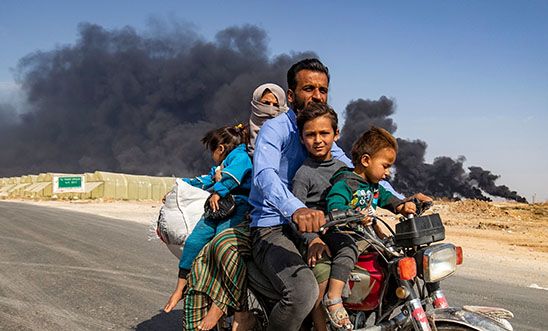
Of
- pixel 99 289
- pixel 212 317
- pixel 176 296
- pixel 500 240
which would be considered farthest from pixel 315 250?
pixel 500 240

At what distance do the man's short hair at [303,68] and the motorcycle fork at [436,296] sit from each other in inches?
62.7

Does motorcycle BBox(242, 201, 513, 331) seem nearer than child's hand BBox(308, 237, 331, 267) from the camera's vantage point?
Yes

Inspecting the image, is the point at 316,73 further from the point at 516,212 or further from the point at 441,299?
the point at 516,212

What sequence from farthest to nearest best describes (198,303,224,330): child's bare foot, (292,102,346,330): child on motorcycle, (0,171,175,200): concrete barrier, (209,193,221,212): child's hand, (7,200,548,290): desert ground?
(0,171,175,200): concrete barrier, (7,200,548,290): desert ground, (209,193,221,212): child's hand, (198,303,224,330): child's bare foot, (292,102,346,330): child on motorcycle

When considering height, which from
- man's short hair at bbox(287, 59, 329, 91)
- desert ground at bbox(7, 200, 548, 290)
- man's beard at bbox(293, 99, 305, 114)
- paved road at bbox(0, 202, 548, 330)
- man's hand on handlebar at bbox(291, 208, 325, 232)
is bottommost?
desert ground at bbox(7, 200, 548, 290)

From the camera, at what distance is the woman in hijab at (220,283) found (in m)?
3.69

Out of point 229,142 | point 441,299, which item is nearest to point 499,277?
point 229,142

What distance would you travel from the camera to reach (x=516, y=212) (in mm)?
31641

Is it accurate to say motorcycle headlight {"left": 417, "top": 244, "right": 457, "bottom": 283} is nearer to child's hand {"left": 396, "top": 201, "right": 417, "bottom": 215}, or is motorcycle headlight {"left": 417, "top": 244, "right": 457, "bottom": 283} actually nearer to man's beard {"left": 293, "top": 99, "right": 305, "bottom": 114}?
child's hand {"left": 396, "top": 201, "right": 417, "bottom": 215}

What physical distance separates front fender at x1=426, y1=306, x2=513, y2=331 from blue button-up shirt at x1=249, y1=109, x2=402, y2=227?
87 cm

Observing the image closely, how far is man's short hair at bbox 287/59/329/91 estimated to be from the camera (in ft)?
12.9

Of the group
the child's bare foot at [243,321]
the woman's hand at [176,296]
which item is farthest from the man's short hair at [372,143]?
the woman's hand at [176,296]

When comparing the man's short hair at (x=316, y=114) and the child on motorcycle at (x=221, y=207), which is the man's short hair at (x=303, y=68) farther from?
the child on motorcycle at (x=221, y=207)

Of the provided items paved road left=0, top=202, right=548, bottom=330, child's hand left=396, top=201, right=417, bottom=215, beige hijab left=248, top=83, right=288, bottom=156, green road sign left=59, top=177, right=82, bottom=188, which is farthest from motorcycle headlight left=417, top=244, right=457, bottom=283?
green road sign left=59, top=177, right=82, bottom=188
